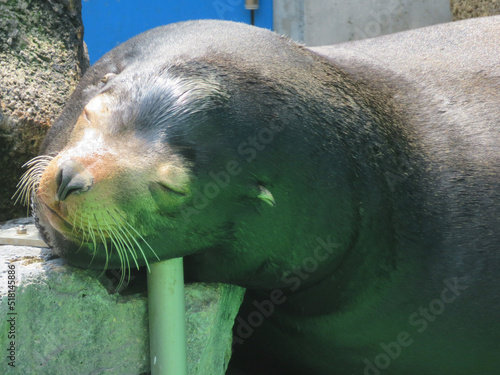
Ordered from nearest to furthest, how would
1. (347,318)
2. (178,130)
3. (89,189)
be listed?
Answer: (89,189) < (178,130) < (347,318)

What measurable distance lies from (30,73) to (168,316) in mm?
1765

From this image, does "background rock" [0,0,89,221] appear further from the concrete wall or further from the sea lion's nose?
the concrete wall

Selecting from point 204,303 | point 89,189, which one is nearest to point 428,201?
point 204,303

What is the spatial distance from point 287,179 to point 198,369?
32.7 inches

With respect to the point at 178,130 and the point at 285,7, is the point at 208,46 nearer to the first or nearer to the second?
the point at 178,130

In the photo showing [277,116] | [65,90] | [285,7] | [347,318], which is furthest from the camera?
[285,7]

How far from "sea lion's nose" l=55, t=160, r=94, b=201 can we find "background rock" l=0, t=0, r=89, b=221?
1354 millimetres

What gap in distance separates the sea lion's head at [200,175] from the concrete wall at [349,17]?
25.2 feet

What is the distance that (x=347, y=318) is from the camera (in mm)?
3154

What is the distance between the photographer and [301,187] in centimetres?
275

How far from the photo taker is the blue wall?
9.77 metres

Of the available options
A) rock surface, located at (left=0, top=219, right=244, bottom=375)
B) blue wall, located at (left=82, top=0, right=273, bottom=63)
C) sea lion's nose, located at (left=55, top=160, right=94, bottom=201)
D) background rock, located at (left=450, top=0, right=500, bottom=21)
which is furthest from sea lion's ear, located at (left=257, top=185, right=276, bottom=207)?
blue wall, located at (left=82, top=0, right=273, bottom=63)

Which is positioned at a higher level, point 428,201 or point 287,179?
point 287,179

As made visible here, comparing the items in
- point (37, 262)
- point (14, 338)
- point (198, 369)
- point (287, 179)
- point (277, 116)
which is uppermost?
point (277, 116)
